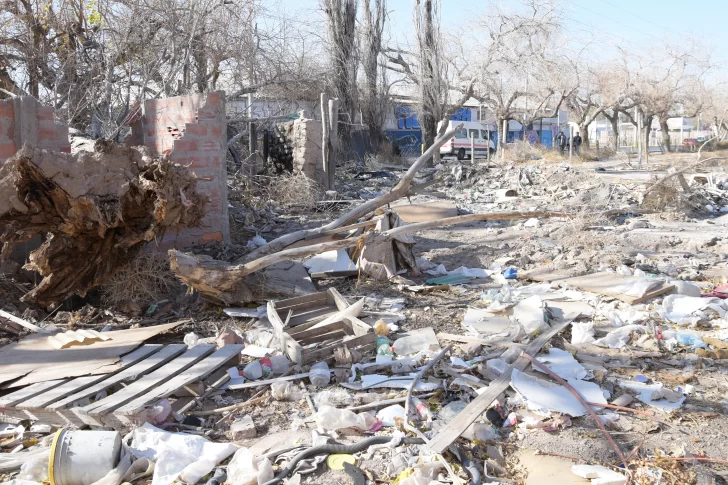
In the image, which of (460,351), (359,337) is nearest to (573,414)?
(460,351)

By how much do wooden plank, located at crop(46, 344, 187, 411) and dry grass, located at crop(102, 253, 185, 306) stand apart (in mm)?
1314

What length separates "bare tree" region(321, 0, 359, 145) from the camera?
74.3 feet

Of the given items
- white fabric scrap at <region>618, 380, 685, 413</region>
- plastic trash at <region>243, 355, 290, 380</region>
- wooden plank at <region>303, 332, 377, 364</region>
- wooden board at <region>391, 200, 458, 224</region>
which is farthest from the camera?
wooden board at <region>391, 200, 458, 224</region>

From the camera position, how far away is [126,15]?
32.6 feet

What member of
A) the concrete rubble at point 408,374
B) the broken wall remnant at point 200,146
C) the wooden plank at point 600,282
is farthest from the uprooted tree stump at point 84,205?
the wooden plank at point 600,282

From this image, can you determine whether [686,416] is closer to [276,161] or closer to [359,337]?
[359,337]

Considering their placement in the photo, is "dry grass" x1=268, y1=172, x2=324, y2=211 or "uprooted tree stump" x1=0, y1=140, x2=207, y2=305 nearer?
"uprooted tree stump" x1=0, y1=140, x2=207, y2=305

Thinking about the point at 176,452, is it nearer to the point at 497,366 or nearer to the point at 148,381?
the point at 148,381

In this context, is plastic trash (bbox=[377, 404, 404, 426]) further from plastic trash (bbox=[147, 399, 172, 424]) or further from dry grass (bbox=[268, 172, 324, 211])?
dry grass (bbox=[268, 172, 324, 211])

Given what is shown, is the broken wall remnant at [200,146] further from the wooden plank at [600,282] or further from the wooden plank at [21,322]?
the wooden plank at [600,282]

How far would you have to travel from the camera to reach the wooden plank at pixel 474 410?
→ 120 inches

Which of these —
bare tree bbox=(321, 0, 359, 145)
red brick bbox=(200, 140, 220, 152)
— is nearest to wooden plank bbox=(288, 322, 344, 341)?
red brick bbox=(200, 140, 220, 152)

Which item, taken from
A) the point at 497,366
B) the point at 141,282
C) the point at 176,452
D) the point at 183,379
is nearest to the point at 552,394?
the point at 497,366

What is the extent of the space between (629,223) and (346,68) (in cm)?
1515
